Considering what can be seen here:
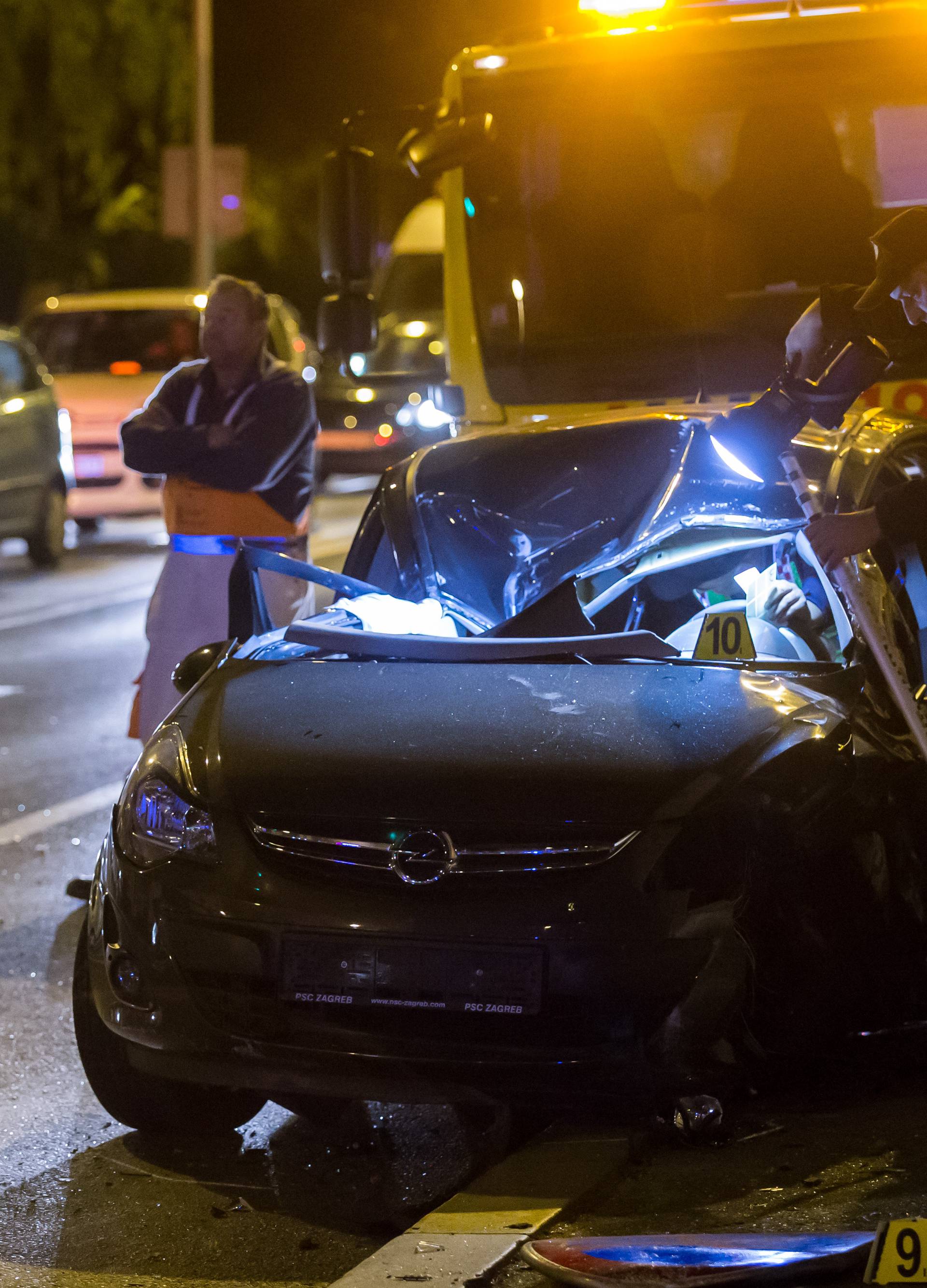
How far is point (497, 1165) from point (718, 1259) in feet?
2.10

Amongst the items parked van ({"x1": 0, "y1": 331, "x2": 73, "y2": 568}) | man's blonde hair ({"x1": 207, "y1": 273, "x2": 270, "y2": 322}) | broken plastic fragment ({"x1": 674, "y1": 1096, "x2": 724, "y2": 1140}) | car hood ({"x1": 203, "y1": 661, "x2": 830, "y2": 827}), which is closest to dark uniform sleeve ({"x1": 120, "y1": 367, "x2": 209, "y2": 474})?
man's blonde hair ({"x1": 207, "y1": 273, "x2": 270, "y2": 322})

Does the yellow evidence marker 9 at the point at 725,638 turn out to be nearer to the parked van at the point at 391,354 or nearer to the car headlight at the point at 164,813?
the car headlight at the point at 164,813

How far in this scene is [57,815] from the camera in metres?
7.36

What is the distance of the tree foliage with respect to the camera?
99.0 ft

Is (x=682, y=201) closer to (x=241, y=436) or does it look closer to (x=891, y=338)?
(x=241, y=436)

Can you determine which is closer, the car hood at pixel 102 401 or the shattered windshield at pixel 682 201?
the shattered windshield at pixel 682 201

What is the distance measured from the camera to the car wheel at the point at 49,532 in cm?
1520

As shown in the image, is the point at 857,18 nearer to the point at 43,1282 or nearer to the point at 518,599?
the point at 518,599

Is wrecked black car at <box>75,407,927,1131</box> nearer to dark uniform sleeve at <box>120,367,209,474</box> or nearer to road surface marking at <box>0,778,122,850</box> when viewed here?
dark uniform sleeve at <box>120,367,209,474</box>

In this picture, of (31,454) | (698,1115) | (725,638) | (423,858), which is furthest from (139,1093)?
(31,454)

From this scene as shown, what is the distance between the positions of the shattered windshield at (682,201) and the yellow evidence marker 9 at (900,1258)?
454 cm

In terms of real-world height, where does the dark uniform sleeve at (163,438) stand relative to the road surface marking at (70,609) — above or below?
above

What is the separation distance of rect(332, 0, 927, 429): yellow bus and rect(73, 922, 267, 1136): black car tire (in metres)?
3.92

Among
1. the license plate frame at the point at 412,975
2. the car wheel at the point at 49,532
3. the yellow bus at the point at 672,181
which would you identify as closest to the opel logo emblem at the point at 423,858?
the license plate frame at the point at 412,975
